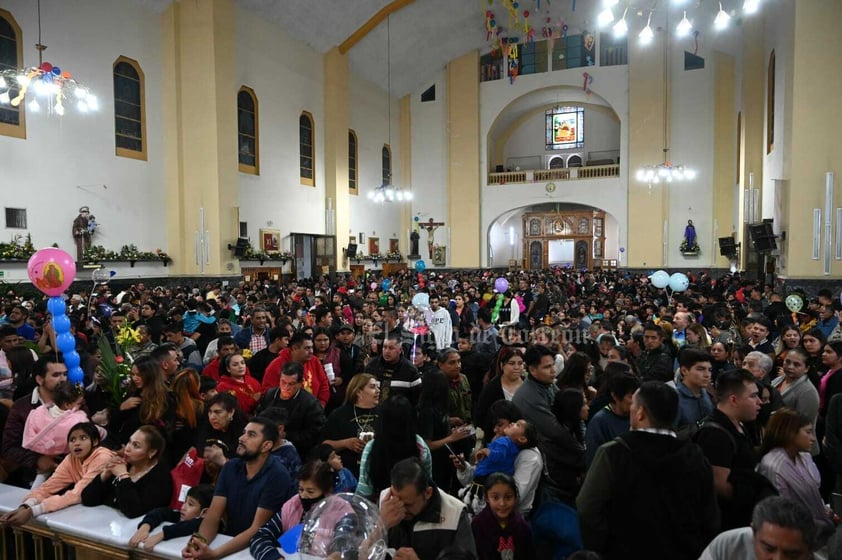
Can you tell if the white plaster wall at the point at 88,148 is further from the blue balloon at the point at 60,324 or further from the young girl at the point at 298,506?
the young girl at the point at 298,506

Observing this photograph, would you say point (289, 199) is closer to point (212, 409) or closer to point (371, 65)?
point (371, 65)

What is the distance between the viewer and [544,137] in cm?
2719

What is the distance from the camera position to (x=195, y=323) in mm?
6859

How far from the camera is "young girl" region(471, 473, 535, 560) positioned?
7.61 ft

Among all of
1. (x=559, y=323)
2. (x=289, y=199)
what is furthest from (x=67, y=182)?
(x=559, y=323)

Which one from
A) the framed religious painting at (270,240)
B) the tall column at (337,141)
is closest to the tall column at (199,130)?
the framed religious painting at (270,240)

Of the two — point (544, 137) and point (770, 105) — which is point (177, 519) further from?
point (544, 137)

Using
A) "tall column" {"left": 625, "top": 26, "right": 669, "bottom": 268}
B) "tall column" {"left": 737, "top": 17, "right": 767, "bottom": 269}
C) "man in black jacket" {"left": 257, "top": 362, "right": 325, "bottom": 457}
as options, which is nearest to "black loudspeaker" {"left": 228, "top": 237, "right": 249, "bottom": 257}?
"man in black jacket" {"left": 257, "top": 362, "right": 325, "bottom": 457}

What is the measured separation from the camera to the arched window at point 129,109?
46.1 feet

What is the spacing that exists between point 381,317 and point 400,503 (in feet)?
17.2

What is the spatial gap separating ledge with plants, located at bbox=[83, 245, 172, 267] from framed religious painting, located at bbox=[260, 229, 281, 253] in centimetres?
296

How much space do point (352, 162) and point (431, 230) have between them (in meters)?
4.99

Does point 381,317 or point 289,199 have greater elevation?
point 289,199

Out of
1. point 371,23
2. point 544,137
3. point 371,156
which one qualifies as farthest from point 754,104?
point 371,156
